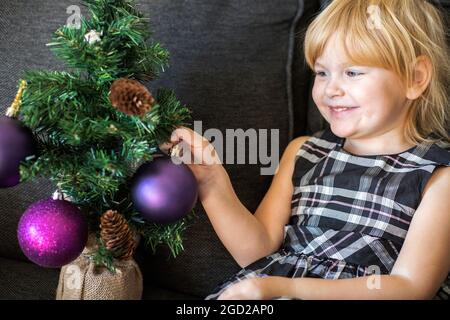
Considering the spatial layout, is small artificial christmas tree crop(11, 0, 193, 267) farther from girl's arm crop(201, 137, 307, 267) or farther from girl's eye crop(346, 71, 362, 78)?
girl's eye crop(346, 71, 362, 78)

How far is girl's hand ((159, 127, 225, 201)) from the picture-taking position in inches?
33.0

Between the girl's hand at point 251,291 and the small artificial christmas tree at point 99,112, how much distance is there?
0.17 meters

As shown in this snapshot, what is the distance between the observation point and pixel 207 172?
0.95m

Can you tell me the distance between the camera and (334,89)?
101 cm

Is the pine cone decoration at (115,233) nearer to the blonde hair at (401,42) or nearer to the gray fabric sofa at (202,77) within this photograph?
the gray fabric sofa at (202,77)

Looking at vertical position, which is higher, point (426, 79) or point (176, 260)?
point (426, 79)

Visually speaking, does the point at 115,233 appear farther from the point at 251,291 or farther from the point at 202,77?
the point at 202,77

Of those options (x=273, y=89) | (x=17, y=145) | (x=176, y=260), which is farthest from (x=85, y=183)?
(x=273, y=89)

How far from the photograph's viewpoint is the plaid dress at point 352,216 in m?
0.97

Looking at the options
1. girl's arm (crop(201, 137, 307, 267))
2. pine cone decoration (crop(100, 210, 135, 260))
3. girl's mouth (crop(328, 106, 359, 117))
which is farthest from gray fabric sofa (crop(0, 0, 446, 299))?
pine cone decoration (crop(100, 210, 135, 260))

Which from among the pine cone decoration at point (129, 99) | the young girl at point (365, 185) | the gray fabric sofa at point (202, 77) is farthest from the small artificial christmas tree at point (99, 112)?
the gray fabric sofa at point (202, 77)

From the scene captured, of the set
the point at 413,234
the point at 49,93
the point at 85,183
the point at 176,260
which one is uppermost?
the point at 49,93
